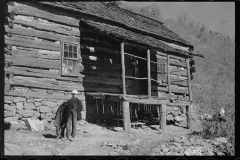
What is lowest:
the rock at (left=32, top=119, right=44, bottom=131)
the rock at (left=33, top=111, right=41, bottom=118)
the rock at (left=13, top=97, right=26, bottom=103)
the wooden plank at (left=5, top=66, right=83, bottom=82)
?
the rock at (left=32, top=119, right=44, bottom=131)

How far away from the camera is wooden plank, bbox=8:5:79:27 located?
1086 centimetres

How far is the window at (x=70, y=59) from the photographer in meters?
12.2

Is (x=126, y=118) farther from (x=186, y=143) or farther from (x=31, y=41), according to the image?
(x=31, y=41)

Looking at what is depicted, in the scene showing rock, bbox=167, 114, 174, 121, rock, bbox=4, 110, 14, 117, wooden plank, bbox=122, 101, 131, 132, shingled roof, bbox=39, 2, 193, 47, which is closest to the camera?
rock, bbox=4, 110, 14, 117

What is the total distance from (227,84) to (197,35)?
15706 mm

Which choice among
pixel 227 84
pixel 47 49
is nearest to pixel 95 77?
pixel 47 49

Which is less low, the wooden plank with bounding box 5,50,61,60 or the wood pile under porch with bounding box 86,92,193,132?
the wooden plank with bounding box 5,50,61,60

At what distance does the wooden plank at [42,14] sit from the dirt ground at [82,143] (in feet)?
15.6

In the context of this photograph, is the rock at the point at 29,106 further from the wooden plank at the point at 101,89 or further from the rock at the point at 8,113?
the wooden plank at the point at 101,89

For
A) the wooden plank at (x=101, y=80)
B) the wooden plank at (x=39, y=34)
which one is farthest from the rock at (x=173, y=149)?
the wooden plank at (x=39, y=34)

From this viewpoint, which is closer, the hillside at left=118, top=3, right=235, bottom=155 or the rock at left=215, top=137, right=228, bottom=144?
the rock at left=215, top=137, right=228, bottom=144

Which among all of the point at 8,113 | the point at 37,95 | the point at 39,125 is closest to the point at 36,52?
the point at 37,95

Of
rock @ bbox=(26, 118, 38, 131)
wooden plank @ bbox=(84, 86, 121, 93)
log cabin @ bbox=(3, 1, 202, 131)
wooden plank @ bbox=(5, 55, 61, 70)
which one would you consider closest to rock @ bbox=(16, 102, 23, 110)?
log cabin @ bbox=(3, 1, 202, 131)

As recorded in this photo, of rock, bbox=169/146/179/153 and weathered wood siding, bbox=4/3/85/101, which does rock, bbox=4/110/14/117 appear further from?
rock, bbox=169/146/179/153
